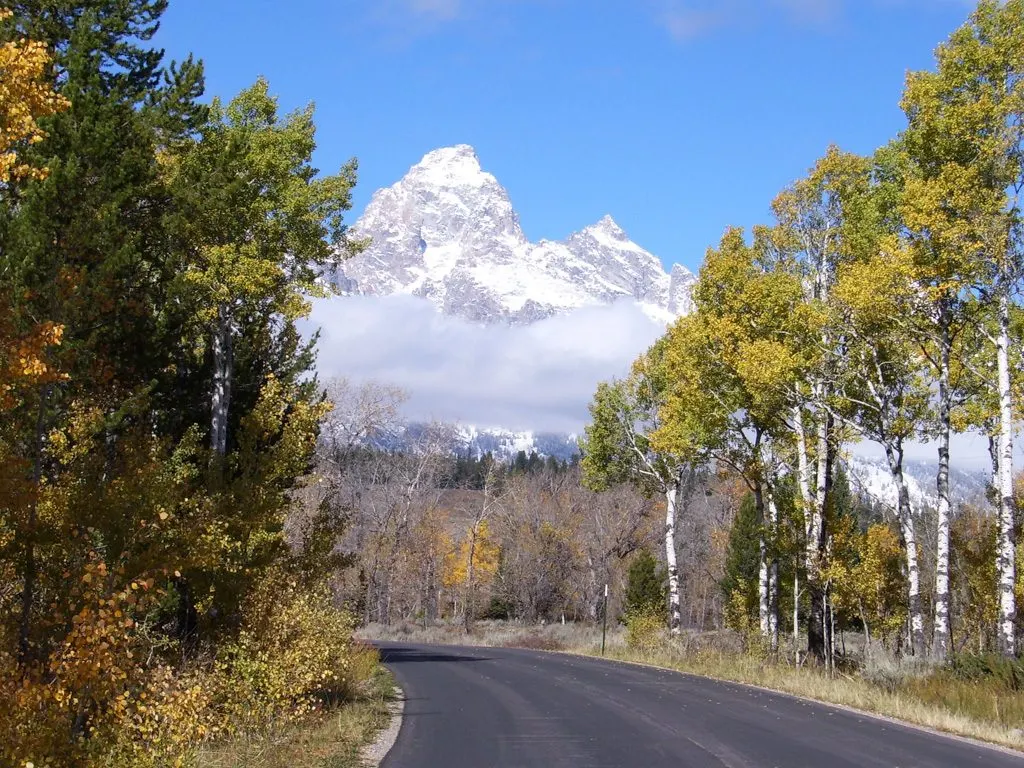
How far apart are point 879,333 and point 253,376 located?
15.1 meters

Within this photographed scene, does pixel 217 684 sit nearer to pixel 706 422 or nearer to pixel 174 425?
pixel 174 425

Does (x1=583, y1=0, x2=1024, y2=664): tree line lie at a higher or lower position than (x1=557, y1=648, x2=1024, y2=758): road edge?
higher

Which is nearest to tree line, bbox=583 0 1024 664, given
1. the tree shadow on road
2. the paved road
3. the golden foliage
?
the paved road

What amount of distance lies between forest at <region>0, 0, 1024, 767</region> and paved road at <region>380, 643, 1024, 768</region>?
2.12m

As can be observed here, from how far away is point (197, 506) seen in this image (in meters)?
15.1

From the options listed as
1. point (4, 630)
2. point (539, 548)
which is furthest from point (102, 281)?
point (539, 548)

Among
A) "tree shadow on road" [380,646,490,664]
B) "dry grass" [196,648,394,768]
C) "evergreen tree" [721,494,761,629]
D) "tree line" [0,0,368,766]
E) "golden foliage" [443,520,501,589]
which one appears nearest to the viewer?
"tree line" [0,0,368,766]

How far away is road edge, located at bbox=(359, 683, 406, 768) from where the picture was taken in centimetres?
1163

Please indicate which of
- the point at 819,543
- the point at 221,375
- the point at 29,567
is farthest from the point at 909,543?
the point at 29,567

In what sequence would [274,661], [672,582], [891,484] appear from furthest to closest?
1. [672,582]
2. [891,484]
3. [274,661]

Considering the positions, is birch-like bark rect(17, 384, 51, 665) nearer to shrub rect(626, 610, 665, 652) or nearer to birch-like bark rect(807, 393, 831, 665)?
birch-like bark rect(807, 393, 831, 665)

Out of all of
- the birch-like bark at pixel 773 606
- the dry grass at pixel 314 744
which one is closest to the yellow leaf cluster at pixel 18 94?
the dry grass at pixel 314 744

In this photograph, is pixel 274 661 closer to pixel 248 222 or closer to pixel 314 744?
pixel 314 744

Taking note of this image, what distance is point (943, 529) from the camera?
1912 cm
